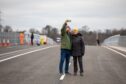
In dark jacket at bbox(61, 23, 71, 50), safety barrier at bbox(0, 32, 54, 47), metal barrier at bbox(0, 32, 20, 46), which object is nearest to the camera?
dark jacket at bbox(61, 23, 71, 50)

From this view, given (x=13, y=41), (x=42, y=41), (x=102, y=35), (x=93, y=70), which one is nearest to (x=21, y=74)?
(x=93, y=70)

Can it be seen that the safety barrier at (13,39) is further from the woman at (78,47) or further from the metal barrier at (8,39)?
the woman at (78,47)

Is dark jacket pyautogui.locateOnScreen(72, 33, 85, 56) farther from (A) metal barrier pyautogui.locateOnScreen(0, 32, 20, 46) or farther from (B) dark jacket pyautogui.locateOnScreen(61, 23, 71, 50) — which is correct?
(A) metal barrier pyautogui.locateOnScreen(0, 32, 20, 46)

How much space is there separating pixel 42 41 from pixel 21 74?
2072 inches

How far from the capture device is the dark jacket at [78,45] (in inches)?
655

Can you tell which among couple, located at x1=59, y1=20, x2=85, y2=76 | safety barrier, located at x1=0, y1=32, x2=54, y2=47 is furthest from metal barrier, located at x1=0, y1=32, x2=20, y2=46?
couple, located at x1=59, y1=20, x2=85, y2=76

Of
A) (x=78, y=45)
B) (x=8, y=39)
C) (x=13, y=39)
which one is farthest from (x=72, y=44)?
(x=13, y=39)

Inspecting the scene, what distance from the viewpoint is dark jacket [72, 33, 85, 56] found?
16.6 meters

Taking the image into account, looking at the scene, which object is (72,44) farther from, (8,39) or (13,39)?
(13,39)

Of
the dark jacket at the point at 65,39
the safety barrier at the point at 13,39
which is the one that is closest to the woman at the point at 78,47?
the dark jacket at the point at 65,39

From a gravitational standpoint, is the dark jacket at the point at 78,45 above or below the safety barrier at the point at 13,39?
above

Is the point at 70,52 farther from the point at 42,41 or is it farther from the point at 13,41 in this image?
the point at 42,41

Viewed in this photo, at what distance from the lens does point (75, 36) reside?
16766 millimetres

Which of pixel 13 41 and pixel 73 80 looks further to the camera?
pixel 13 41
